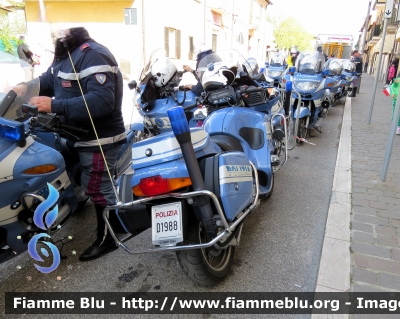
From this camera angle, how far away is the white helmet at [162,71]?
166 inches

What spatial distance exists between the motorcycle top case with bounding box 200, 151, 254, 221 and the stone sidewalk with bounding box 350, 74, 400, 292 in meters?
1.03

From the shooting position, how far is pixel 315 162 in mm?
5055

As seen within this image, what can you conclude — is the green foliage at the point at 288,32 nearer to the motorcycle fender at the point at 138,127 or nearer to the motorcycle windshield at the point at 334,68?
the motorcycle windshield at the point at 334,68

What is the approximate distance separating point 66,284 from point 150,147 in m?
1.28

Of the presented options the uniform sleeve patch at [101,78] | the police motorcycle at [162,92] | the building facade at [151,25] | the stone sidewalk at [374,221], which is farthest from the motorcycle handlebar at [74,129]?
the stone sidewalk at [374,221]

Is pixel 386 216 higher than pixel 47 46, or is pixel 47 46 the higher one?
pixel 47 46

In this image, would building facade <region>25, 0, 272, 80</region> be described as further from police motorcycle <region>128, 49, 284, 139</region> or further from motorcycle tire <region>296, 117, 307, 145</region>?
motorcycle tire <region>296, 117, 307, 145</region>

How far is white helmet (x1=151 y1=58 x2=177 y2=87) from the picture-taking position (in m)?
4.21

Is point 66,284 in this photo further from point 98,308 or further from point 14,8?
point 14,8

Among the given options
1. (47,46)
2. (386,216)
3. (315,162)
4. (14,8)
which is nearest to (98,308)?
(47,46)

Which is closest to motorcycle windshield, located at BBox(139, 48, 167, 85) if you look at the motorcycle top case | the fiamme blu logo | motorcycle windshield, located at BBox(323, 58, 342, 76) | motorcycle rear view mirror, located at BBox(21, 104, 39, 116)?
motorcycle rear view mirror, located at BBox(21, 104, 39, 116)

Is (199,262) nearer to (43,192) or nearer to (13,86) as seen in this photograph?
(43,192)

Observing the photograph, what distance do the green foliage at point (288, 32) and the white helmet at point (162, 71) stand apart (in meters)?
Result: 43.0

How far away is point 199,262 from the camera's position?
2.09 meters
